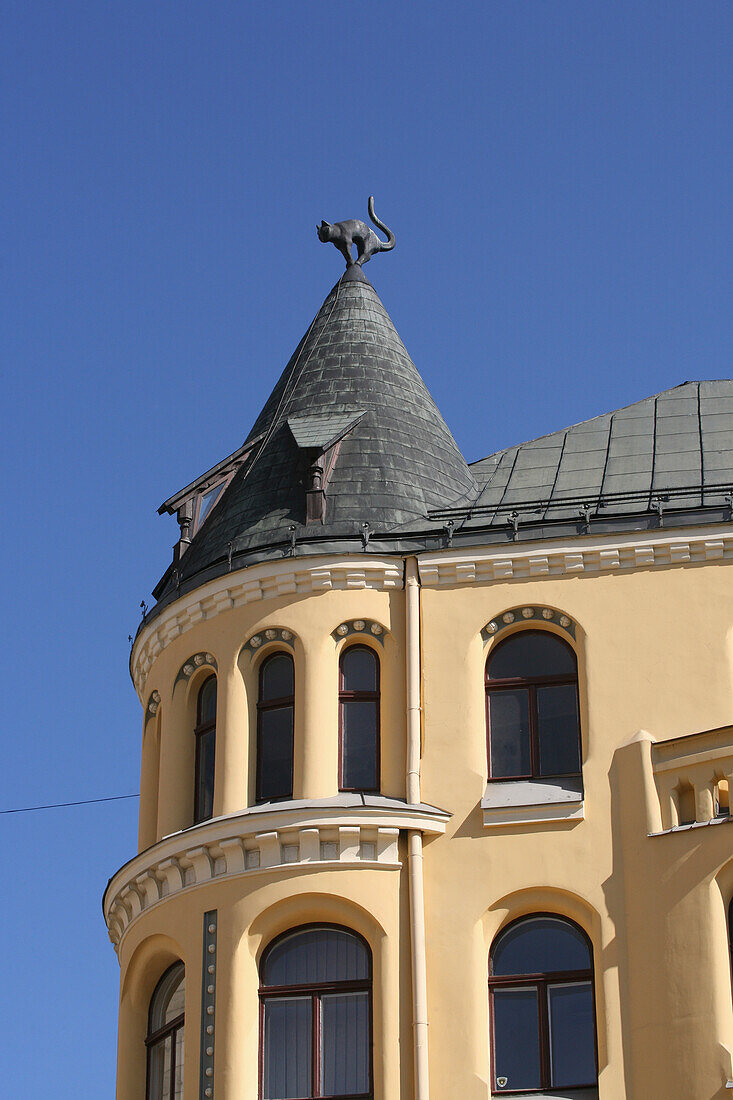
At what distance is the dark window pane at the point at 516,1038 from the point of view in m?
22.8

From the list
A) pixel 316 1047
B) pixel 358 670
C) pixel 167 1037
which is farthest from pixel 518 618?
pixel 167 1037

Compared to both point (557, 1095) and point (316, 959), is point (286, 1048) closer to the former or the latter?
Result: point (316, 959)

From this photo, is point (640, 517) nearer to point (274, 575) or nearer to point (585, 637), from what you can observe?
point (585, 637)

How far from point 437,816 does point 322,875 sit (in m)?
1.62

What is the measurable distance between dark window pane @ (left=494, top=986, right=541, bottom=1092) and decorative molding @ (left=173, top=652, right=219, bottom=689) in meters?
6.10

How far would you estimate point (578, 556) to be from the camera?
2573 centimetres

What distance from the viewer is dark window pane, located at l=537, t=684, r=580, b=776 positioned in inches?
979

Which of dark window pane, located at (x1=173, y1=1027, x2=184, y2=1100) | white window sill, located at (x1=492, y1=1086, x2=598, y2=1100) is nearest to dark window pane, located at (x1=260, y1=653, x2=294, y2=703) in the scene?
dark window pane, located at (x1=173, y1=1027, x2=184, y2=1100)

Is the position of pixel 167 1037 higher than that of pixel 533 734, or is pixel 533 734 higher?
Result: pixel 533 734

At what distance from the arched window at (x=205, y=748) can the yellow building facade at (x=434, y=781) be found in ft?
0.15

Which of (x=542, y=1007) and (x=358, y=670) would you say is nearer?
(x=542, y=1007)

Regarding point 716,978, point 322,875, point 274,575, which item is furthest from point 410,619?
point 716,978

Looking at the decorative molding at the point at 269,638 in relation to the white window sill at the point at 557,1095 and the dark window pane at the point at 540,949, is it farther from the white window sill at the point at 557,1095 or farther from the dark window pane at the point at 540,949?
the white window sill at the point at 557,1095

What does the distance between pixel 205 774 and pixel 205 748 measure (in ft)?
1.25
